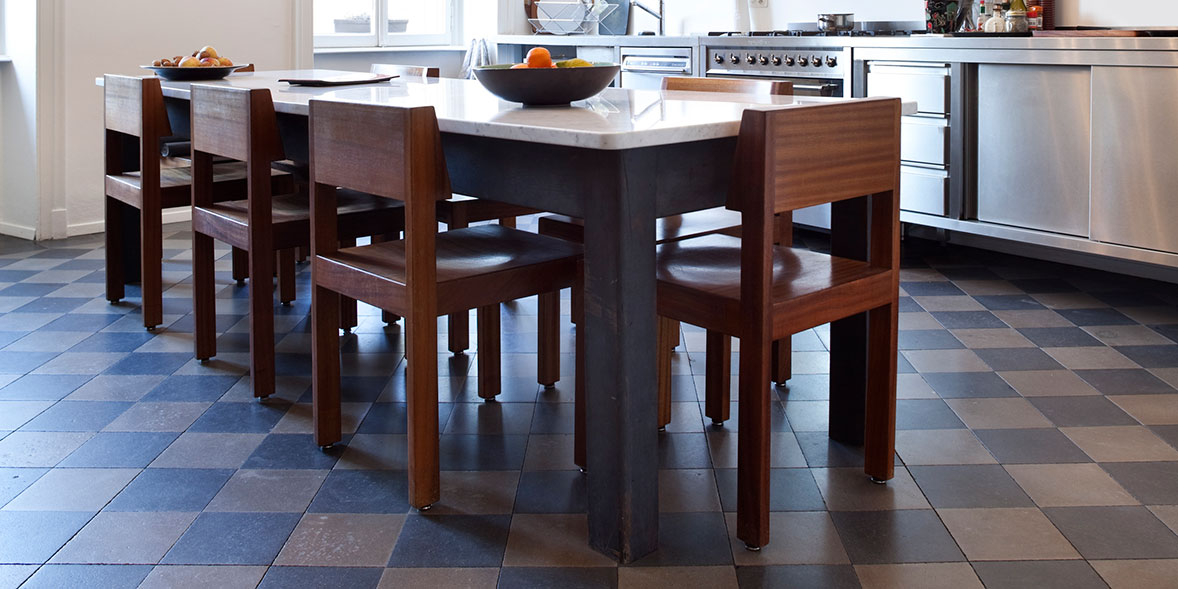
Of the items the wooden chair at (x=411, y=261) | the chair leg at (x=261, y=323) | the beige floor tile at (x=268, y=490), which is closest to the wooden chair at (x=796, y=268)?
the wooden chair at (x=411, y=261)

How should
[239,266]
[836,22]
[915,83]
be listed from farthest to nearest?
[836,22] < [915,83] < [239,266]

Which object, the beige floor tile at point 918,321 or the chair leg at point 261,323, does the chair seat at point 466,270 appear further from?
the beige floor tile at point 918,321

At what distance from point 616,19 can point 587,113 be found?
175 inches

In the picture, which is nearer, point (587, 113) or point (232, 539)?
point (232, 539)

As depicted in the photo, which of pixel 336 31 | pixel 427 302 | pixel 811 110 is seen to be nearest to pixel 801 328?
pixel 811 110

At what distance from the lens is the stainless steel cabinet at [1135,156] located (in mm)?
3510

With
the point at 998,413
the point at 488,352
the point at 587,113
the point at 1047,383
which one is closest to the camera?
the point at 587,113

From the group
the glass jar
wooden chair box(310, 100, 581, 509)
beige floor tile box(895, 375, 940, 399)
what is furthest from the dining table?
the glass jar

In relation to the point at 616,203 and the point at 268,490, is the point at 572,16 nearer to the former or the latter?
the point at 268,490

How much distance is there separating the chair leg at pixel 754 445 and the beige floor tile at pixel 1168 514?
0.74 meters

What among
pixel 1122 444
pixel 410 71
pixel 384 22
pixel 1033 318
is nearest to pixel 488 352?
pixel 1122 444

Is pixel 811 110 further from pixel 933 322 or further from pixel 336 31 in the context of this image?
pixel 336 31

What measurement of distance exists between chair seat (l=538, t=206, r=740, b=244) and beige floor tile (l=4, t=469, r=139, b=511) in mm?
1059

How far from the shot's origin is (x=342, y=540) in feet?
6.53
